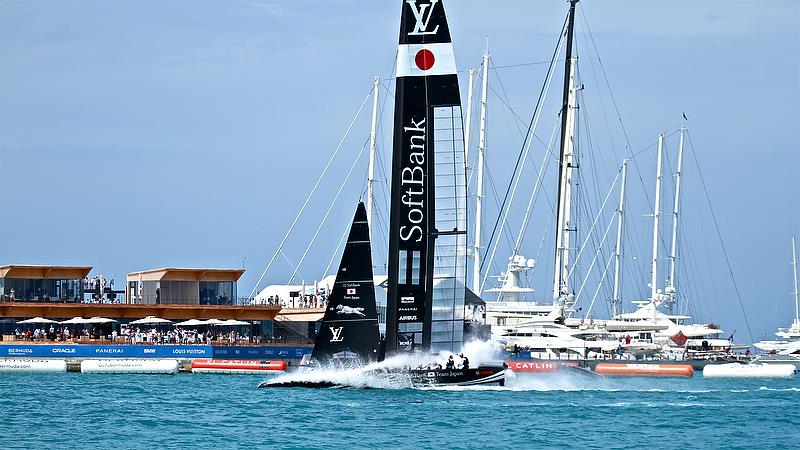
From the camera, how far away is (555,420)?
137ft

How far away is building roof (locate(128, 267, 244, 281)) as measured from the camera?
3354 inches

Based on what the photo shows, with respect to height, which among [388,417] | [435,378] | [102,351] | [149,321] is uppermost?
[149,321]

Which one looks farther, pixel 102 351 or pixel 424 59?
pixel 102 351

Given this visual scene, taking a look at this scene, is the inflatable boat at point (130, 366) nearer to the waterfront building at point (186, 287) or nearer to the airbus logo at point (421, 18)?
the waterfront building at point (186, 287)

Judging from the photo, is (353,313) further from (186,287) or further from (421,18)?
(186,287)

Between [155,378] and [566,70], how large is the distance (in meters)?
Answer: 28.8

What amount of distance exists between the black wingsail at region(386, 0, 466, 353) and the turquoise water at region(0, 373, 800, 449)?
461 cm

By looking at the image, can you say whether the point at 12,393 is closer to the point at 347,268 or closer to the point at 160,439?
the point at 347,268

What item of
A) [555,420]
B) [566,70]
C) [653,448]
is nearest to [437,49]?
[555,420]

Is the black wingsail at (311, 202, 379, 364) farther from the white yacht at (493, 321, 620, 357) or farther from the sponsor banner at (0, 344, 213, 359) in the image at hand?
the white yacht at (493, 321, 620, 357)

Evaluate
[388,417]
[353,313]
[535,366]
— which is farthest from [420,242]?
[535,366]

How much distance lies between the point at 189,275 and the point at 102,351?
1279 cm

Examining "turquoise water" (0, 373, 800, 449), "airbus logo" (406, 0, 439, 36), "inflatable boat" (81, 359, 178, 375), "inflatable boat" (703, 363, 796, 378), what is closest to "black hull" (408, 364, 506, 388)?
"turquoise water" (0, 373, 800, 449)

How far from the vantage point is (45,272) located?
8288 centimetres
